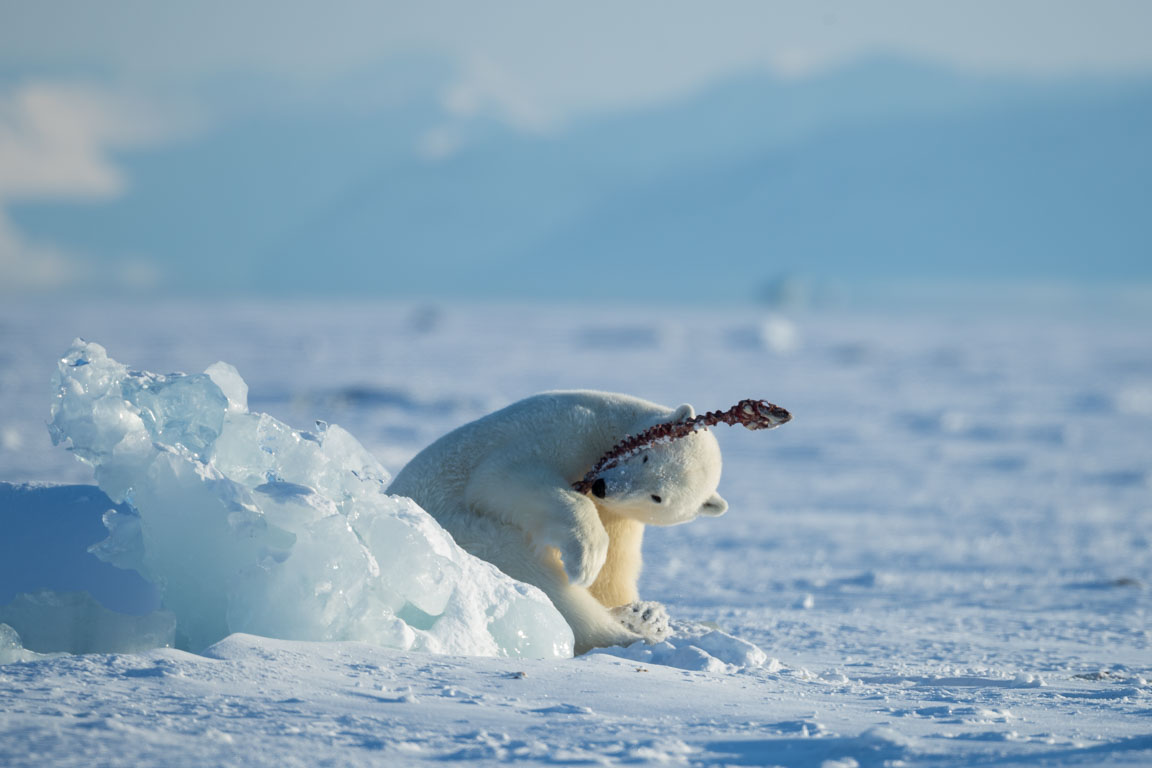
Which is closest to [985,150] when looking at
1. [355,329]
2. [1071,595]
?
[355,329]

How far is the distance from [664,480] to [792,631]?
4.53ft

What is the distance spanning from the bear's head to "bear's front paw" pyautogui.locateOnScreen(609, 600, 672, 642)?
31 cm

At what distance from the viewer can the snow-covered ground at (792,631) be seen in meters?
2.63

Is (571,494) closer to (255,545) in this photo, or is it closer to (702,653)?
(702,653)

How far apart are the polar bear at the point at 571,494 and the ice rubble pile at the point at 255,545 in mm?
171

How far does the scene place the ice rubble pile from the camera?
330 centimetres

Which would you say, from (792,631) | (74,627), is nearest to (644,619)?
(792,631)

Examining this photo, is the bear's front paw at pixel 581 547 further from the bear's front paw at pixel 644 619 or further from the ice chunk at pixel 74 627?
the ice chunk at pixel 74 627

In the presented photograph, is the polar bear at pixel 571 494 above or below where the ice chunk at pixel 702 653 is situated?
above

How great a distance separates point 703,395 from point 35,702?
1388 cm

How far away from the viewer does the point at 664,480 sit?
378 centimetres

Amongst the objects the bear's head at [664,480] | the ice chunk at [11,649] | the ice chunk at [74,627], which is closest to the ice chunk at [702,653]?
the bear's head at [664,480]

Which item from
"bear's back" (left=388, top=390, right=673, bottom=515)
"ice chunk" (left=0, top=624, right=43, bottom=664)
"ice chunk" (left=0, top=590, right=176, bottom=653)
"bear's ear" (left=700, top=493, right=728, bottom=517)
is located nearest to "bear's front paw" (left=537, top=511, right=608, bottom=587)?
"bear's back" (left=388, top=390, right=673, bottom=515)

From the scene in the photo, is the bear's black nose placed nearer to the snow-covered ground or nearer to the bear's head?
the bear's head
